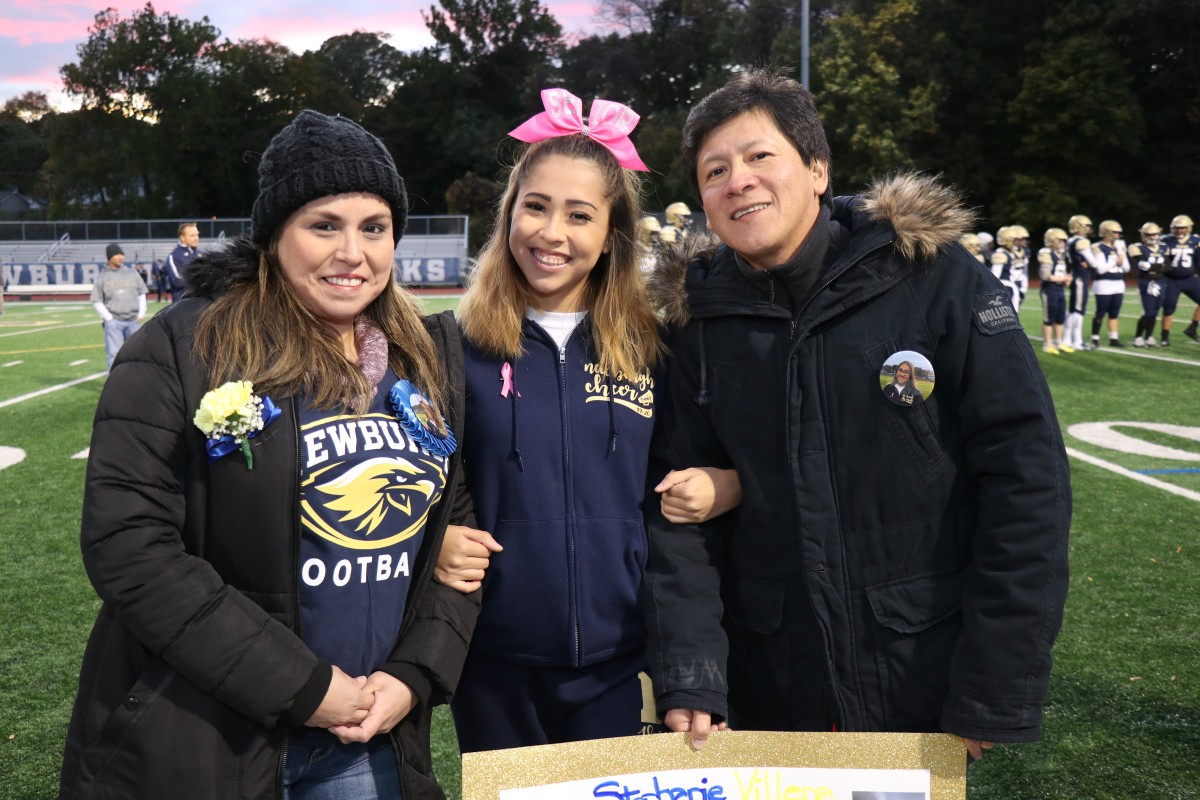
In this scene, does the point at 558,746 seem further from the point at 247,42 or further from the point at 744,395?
the point at 247,42

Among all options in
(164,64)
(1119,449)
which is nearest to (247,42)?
(164,64)

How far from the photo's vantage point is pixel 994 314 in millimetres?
1977

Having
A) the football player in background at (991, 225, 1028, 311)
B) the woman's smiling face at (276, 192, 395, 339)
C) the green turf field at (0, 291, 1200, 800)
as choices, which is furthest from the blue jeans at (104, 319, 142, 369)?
the football player in background at (991, 225, 1028, 311)

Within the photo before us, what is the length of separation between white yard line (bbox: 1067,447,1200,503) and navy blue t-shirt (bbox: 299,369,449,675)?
6881 mm

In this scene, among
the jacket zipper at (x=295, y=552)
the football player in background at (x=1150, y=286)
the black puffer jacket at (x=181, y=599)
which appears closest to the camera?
the black puffer jacket at (x=181, y=599)

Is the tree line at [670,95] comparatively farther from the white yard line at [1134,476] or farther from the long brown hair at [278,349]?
the long brown hair at [278,349]

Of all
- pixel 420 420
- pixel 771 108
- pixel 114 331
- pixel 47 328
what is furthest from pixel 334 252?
pixel 47 328

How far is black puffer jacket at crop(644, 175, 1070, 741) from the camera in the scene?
190 cm

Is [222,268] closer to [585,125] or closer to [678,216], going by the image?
[585,125]

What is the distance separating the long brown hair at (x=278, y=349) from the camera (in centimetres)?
192

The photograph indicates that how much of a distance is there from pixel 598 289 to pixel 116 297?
38.9 feet

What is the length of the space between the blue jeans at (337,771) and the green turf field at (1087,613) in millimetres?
1537

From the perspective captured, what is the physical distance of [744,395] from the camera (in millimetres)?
2156

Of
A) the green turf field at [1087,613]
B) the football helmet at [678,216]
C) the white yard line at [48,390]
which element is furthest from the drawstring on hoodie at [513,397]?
the white yard line at [48,390]
